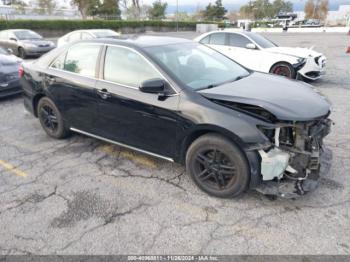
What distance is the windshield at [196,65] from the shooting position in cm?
329

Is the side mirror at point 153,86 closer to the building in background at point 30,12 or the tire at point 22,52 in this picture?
the tire at point 22,52

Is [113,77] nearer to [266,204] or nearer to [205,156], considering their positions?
[205,156]

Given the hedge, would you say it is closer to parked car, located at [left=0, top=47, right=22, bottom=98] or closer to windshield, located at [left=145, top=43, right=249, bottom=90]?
parked car, located at [left=0, top=47, right=22, bottom=98]

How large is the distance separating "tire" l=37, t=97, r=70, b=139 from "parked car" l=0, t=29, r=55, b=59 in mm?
10566

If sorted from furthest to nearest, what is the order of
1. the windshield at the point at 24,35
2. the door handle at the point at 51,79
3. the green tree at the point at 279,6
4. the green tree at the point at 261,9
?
the green tree at the point at 279,6, the green tree at the point at 261,9, the windshield at the point at 24,35, the door handle at the point at 51,79

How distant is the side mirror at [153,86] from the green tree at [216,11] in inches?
2944

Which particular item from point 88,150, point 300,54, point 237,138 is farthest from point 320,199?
point 300,54

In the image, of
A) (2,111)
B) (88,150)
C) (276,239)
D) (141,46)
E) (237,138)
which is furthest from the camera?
(2,111)

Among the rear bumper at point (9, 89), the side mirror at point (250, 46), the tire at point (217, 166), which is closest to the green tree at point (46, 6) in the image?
the rear bumper at point (9, 89)

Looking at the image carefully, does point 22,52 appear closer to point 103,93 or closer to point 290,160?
point 103,93

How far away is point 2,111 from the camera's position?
6.20 metres

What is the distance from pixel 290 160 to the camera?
281 cm

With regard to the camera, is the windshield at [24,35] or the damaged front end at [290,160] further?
the windshield at [24,35]

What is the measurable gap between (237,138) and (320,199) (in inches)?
44.3
